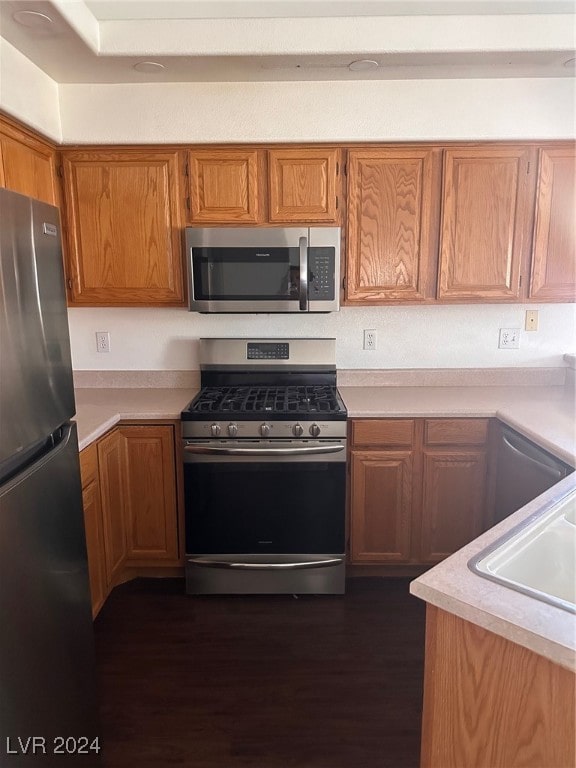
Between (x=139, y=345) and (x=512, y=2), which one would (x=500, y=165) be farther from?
(x=139, y=345)

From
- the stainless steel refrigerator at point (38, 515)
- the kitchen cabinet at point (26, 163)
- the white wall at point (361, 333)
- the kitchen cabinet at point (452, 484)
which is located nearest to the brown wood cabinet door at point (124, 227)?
the kitchen cabinet at point (26, 163)

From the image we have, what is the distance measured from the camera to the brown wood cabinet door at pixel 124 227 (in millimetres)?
2570

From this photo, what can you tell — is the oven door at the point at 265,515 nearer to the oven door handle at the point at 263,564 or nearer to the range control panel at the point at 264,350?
the oven door handle at the point at 263,564

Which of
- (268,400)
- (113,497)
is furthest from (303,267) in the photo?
(113,497)

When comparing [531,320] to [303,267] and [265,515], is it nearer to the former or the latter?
[303,267]

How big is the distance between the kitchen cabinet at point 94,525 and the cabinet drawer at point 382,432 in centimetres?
116

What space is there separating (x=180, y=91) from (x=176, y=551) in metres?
2.23

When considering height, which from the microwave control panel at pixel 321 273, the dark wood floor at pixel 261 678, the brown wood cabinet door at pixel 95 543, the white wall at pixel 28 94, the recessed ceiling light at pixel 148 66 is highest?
the recessed ceiling light at pixel 148 66

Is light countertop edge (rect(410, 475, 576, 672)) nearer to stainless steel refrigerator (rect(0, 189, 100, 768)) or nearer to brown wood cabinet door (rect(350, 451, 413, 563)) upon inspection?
stainless steel refrigerator (rect(0, 189, 100, 768))

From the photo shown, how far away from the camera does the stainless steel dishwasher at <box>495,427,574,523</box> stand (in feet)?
6.49

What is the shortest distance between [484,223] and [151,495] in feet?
6.84

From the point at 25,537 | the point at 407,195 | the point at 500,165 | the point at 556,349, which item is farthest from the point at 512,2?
the point at 25,537

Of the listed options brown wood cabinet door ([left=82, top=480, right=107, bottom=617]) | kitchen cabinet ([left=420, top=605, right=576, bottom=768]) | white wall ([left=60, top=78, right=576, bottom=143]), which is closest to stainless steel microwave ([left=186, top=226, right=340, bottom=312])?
white wall ([left=60, top=78, right=576, bottom=143])

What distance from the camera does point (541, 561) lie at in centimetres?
109
